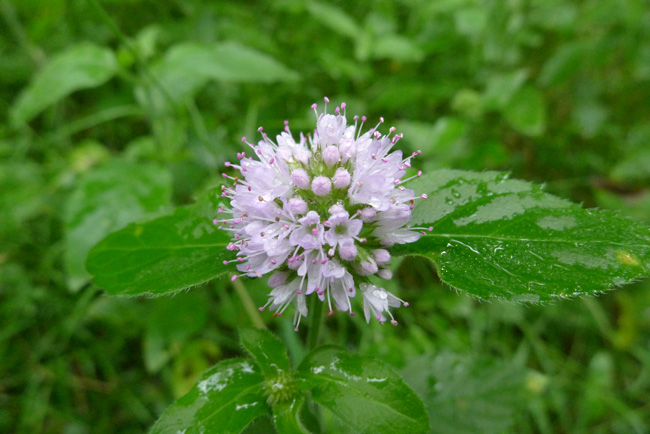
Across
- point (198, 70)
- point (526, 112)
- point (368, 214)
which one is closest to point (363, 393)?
point (368, 214)

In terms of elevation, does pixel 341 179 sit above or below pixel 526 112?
below

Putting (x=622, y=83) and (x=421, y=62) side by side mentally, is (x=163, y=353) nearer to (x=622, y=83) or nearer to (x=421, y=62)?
(x=421, y=62)

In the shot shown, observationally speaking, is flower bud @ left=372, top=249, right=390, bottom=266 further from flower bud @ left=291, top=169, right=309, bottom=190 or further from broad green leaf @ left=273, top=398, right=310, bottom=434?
broad green leaf @ left=273, top=398, right=310, bottom=434

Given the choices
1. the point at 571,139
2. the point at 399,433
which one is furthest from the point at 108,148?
the point at 571,139

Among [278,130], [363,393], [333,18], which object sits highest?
[333,18]

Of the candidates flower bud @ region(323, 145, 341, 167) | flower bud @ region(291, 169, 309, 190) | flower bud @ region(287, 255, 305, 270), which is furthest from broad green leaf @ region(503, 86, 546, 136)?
flower bud @ region(287, 255, 305, 270)

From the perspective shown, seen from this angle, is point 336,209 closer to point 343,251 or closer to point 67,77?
point 343,251
